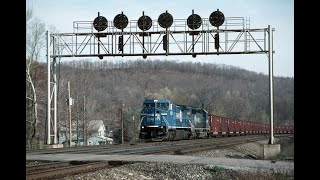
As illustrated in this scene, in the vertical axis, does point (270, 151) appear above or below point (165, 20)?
below

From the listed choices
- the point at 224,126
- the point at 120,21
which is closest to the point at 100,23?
the point at 120,21

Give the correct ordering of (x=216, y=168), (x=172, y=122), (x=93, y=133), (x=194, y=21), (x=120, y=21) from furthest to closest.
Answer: (x=93, y=133)
(x=172, y=122)
(x=194, y=21)
(x=120, y=21)
(x=216, y=168)

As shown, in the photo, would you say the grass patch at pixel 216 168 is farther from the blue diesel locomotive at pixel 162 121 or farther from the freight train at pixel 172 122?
the blue diesel locomotive at pixel 162 121

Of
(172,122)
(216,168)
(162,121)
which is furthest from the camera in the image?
(172,122)

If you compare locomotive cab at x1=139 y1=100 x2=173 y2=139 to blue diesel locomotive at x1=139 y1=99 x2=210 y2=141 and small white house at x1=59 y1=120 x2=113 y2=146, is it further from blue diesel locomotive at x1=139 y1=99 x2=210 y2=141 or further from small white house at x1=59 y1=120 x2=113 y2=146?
small white house at x1=59 y1=120 x2=113 y2=146

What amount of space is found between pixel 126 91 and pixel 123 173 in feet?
274

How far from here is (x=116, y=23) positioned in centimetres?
2648

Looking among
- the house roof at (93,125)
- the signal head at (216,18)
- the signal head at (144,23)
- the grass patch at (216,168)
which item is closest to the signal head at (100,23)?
the signal head at (144,23)

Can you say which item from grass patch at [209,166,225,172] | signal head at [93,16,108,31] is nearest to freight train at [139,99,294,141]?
signal head at [93,16,108,31]

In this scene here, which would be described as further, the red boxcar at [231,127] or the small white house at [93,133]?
the small white house at [93,133]

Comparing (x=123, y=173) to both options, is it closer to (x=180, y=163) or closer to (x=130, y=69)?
(x=180, y=163)

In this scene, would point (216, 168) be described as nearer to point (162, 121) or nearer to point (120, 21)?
point (120, 21)

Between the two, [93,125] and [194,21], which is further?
[93,125]

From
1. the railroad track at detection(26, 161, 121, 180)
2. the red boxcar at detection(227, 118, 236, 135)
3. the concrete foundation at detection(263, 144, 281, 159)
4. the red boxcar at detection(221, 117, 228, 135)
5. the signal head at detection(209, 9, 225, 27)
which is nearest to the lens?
the railroad track at detection(26, 161, 121, 180)
